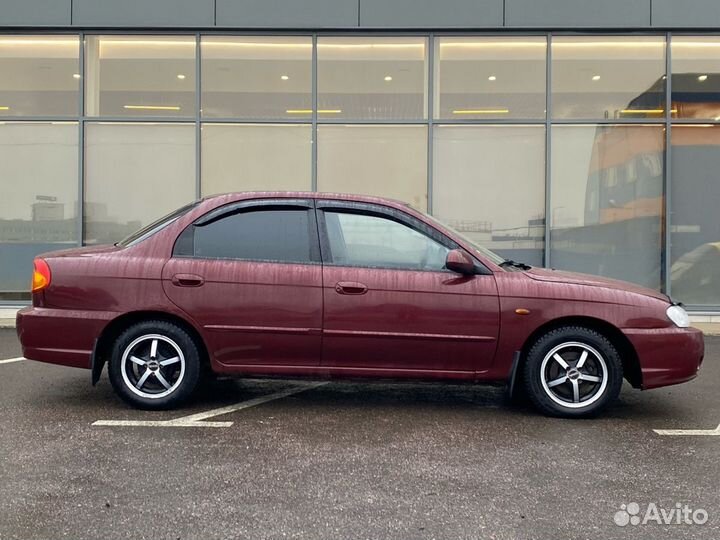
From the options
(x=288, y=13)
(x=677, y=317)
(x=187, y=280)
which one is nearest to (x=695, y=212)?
(x=677, y=317)

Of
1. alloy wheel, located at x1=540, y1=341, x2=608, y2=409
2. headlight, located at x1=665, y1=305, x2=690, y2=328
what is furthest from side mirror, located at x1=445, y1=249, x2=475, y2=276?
headlight, located at x1=665, y1=305, x2=690, y2=328

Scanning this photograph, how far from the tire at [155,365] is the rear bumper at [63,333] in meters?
0.19

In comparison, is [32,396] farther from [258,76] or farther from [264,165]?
[258,76]

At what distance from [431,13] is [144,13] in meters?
4.44

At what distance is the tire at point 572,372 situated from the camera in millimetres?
4859

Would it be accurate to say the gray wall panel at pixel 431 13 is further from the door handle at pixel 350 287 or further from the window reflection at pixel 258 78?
the door handle at pixel 350 287

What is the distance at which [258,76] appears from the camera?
34.8 ft

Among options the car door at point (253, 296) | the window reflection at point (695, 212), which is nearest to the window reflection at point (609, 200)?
the window reflection at point (695, 212)

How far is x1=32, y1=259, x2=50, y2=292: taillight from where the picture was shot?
497 centimetres

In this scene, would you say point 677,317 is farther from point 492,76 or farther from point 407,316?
point 492,76

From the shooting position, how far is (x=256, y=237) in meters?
5.06

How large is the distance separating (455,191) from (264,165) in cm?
305

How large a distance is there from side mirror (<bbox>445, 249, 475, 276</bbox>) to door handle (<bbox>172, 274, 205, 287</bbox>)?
1809mm

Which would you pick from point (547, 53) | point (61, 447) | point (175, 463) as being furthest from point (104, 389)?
point (547, 53)
